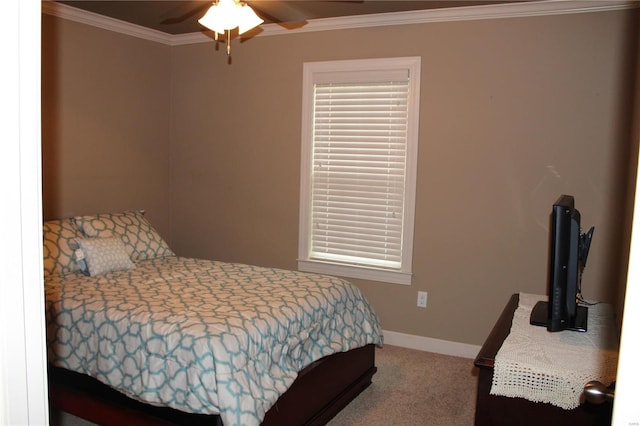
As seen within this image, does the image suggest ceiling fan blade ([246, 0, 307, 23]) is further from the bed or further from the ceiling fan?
the bed

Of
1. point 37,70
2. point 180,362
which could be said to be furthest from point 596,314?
point 37,70

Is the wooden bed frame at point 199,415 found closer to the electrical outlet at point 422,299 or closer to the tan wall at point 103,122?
the electrical outlet at point 422,299

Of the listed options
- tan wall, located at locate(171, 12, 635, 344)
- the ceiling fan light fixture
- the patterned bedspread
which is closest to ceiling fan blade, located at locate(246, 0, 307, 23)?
the ceiling fan light fixture

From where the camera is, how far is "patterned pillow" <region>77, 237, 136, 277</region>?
353 cm

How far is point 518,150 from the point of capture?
3846 mm

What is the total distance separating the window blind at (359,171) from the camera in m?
4.26

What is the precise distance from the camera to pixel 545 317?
8.20ft

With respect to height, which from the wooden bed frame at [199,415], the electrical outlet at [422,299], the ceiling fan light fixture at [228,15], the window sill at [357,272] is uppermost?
the ceiling fan light fixture at [228,15]

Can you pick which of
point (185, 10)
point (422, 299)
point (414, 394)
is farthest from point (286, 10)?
point (414, 394)

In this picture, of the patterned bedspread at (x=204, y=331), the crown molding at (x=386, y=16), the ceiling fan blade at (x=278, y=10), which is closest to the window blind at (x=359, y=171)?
the crown molding at (x=386, y=16)

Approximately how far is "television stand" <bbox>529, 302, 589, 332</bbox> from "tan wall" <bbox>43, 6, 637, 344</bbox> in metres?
0.83

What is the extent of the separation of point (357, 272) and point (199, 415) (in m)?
2.18

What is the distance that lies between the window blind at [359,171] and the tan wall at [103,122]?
60.4 inches

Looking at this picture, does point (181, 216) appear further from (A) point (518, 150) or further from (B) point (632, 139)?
(B) point (632, 139)
